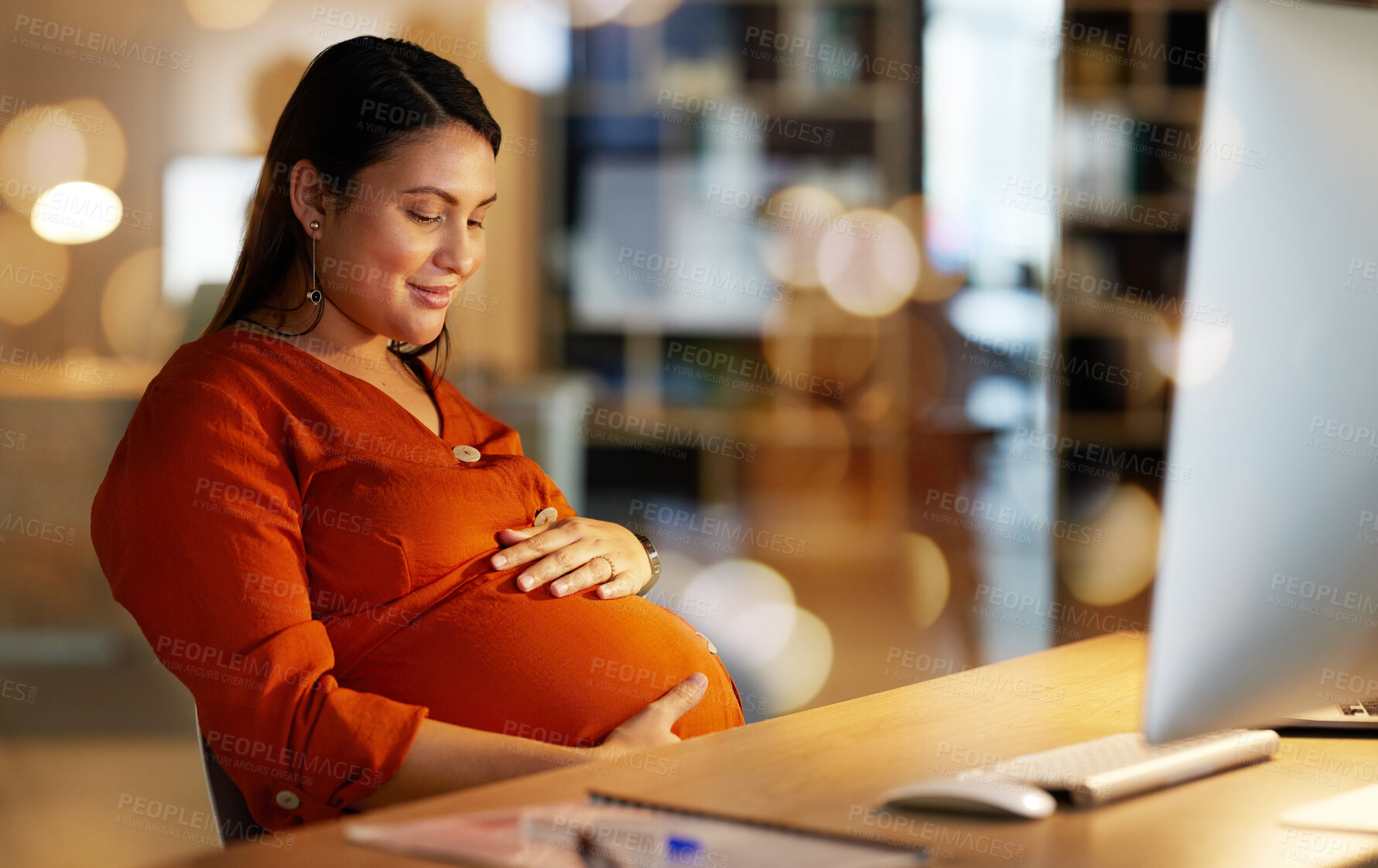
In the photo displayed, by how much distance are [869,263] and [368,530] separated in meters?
3.88

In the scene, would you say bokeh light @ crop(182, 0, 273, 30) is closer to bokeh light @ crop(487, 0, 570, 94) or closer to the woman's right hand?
bokeh light @ crop(487, 0, 570, 94)

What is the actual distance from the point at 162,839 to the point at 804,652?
2189 millimetres

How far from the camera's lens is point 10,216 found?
2.98 metres

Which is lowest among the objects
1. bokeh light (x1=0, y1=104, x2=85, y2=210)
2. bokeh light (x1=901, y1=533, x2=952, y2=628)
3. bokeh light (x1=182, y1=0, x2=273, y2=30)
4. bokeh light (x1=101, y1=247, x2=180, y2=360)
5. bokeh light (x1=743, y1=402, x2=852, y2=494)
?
bokeh light (x1=901, y1=533, x2=952, y2=628)

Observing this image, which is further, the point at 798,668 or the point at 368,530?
the point at 798,668

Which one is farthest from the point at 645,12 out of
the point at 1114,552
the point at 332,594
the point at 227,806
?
the point at 227,806

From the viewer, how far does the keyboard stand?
0.81 meters

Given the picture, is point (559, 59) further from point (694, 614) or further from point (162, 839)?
point (162, 839)

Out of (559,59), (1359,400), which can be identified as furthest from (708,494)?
(1359,400)

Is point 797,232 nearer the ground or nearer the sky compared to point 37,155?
nearer the ground

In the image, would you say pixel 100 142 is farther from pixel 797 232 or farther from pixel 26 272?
pixel 797 232

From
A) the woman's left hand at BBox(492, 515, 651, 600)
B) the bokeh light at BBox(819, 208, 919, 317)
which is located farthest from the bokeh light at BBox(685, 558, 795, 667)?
the woman's left hand at BBox(492, 515, 651, 600)

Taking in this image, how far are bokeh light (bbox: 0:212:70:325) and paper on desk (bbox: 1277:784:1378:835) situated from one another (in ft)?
10.0

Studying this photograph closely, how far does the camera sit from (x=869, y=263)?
16.0 ft
